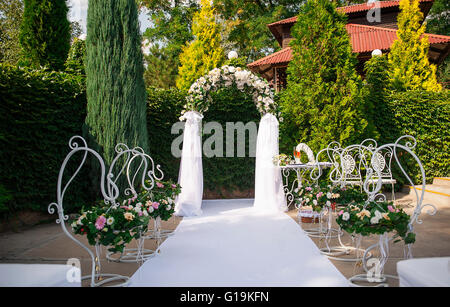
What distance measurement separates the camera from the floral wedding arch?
245 inches

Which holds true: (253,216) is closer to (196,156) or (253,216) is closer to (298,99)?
(196,156)

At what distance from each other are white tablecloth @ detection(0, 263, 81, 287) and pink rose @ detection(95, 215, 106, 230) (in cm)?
68

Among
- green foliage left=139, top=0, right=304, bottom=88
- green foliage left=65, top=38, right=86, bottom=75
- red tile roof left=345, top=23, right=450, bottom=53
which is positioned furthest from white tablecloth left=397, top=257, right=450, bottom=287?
green foliage left=139, top=0, right=304, bottom=88

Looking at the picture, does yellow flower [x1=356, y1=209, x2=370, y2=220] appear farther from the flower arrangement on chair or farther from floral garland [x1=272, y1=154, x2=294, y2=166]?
floral garland [x1=272, y1=154, x2=294, y2=166]

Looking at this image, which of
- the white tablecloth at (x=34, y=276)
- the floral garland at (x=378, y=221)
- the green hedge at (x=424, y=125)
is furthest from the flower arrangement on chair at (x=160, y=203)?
the green hedge at (x=424, y=125)

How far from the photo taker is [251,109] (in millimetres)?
7676

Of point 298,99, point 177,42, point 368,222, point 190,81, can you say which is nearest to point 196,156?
point 298,99

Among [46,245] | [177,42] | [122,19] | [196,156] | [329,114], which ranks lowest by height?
[46,245]

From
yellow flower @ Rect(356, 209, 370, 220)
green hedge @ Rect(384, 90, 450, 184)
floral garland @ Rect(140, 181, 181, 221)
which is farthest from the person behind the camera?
green hedge @ Rect(384, 90, 450, 184)

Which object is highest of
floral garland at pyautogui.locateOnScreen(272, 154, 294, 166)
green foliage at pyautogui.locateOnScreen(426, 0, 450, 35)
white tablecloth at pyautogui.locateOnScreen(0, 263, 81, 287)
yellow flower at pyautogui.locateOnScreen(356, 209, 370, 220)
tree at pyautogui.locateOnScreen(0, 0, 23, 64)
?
green foliage at pyautogui.locateOnScreen(426, 0, 450, 35)

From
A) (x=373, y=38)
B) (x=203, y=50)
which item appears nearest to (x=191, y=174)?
(x=203, y=50)

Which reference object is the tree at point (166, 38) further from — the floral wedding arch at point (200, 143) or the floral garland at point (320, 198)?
the floral garland at point (320, 198)

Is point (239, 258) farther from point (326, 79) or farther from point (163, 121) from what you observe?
point (326, 79)
